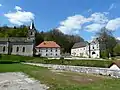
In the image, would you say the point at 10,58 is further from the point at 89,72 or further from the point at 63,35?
the point at 63,35

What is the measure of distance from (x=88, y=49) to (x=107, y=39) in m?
20.5


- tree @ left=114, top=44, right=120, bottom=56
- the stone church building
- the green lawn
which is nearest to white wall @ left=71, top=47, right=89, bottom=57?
tree @ left=114, top=44, right=120, bottom=56

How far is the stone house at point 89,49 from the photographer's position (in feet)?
292

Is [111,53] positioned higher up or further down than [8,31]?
further down

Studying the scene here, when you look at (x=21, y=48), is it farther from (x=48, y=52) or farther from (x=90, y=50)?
(x=90, y=50)

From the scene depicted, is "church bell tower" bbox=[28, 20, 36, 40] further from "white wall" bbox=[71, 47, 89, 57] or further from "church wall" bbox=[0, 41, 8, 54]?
"white wall" bbox=[71, 47, 89, 57]

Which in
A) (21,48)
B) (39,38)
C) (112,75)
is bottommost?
(112,75)

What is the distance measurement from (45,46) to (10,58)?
89.7 feet

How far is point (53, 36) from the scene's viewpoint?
116m

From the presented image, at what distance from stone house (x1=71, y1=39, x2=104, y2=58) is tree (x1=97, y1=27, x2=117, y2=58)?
561cm

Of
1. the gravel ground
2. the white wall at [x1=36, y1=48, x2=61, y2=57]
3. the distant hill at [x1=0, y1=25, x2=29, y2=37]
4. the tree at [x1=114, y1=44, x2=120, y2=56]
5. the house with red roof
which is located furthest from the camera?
the distant hill at [x1=0, y1=25, x2=29, y2=37]

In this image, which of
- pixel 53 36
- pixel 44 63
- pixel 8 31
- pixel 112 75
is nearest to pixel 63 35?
pixel 53 36

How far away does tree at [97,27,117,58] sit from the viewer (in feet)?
255

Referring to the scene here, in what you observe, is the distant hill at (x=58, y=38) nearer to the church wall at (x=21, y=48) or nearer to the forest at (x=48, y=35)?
the forest at (x=48, y=35)
